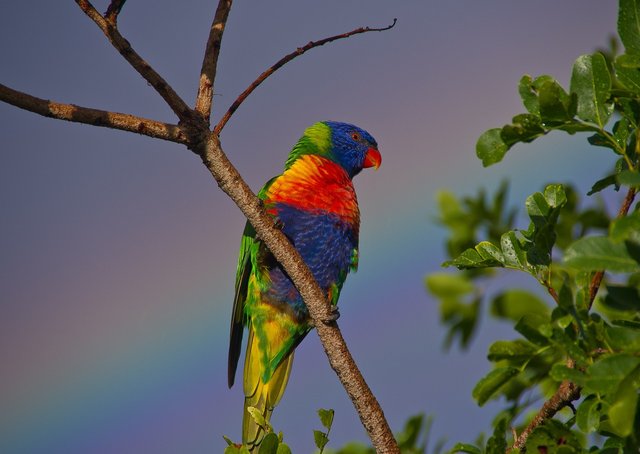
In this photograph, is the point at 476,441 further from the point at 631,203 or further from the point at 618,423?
the point at 618,423

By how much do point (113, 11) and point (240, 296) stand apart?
1.82 metres

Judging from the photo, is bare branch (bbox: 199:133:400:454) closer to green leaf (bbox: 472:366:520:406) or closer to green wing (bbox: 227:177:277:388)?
green leaf (bbox: 472:366:520:406)

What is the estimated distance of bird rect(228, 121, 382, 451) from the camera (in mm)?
3271

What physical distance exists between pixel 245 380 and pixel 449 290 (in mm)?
1721

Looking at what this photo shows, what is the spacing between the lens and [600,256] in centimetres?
96

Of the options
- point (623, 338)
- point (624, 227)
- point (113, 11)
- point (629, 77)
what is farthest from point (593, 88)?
point (113, 11)

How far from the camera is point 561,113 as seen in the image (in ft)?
3.83

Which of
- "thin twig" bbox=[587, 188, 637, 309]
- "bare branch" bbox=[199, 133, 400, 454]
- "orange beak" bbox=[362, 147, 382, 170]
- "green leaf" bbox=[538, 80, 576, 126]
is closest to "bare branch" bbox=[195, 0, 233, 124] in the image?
"bare branch" bbox=[199, 133, 400, 454]

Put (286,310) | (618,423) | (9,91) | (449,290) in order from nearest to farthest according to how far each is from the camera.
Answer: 1. (618,423)
2. (9,91)
3. (449,290)
4. (286,310)

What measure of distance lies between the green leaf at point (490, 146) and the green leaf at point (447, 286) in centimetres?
76

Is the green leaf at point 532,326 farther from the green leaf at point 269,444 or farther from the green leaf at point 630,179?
the green leaf at point 269,444

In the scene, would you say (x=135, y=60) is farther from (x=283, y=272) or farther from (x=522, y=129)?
(x=283, y=272)

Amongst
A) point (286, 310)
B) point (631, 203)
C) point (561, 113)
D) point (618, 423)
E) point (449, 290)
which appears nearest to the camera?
point (618, 423)

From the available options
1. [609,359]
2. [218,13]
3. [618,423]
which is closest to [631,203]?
[609,359]
